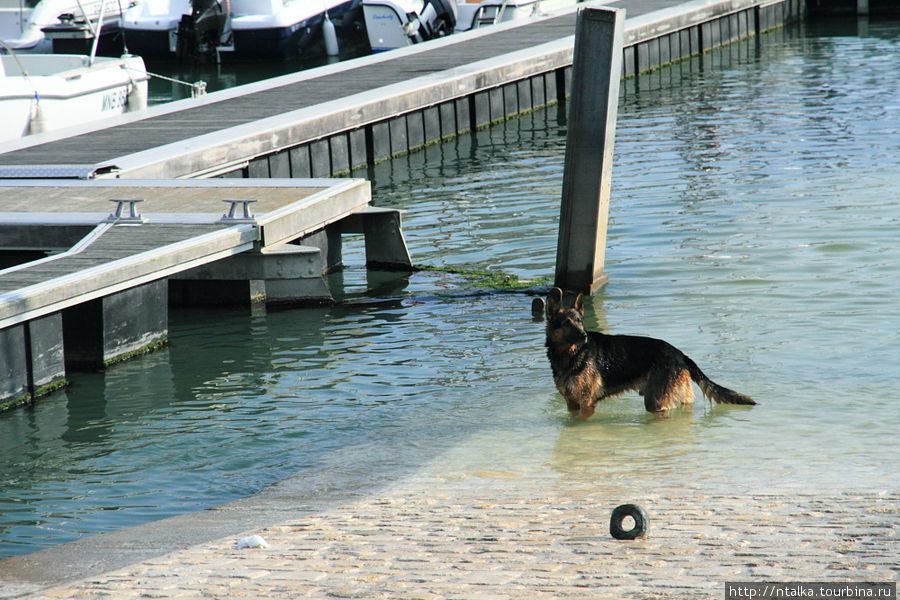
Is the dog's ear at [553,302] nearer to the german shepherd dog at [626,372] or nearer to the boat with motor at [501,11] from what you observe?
the german shepherd dog at [626,372]

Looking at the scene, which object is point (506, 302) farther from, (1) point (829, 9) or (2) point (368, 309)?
(1) point (829, 9)

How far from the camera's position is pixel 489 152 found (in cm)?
2047

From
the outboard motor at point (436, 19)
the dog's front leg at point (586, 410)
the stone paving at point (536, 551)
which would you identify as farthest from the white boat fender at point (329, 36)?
the stone paving at point (536, 551)

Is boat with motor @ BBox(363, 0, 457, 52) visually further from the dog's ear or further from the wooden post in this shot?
the dog's ear

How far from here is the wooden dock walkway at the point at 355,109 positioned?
1564 centimetres

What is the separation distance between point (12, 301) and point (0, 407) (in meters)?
0.81

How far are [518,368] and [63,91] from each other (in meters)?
14.2

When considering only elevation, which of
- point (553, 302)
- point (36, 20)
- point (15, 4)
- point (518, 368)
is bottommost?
point (518, 368)

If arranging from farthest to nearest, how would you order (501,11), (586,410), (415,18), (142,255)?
(415,18) → (501,11) → (142,255) → (586,410)

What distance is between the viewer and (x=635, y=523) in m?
5.74

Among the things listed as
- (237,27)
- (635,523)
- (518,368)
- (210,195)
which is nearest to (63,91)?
(210,195)

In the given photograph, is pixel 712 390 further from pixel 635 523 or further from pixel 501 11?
pixel 501 11

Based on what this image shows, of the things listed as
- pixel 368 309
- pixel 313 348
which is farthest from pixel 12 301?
pixel 368 309

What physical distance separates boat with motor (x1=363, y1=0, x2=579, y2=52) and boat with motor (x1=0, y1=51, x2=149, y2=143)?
12177 mm
